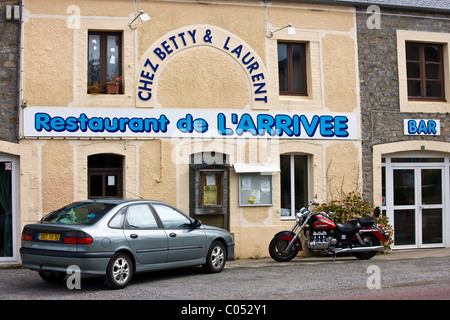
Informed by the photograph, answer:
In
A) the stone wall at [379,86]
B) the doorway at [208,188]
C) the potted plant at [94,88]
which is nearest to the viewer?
the potted plant at [94,88]

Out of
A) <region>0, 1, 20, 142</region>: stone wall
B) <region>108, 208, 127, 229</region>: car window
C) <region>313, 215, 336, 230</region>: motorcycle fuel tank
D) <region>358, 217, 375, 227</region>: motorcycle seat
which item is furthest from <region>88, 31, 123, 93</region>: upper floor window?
<region>358, 217, 375, 227</region>: motorcycle seat

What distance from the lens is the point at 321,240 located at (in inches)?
516

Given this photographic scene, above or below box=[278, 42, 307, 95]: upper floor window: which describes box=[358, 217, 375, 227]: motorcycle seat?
below

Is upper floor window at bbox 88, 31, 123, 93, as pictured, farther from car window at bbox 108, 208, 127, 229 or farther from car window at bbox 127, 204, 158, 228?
car window at bbox 108, 208, 127, 229

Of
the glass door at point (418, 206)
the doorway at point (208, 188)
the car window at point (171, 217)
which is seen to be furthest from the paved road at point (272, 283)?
the glass door at point (418, 206)

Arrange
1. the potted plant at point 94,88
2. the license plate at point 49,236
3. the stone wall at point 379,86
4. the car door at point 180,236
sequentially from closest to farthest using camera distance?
the license plate at point 49,236 < the car door at point 180,236 < the potted plant at point 94,88 < the stone wall at point 379,86

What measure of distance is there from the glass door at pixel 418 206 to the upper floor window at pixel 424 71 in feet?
6.73

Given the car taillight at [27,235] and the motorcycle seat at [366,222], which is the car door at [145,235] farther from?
the motorcycle seat at [366,222]

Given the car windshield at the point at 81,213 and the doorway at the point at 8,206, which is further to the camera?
the doorway at the point at 8,206

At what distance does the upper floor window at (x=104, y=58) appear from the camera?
13.9 metres

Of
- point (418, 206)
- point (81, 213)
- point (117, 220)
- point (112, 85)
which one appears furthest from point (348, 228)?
point (112, 85)

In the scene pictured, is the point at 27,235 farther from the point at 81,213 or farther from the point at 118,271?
the point at 118,271

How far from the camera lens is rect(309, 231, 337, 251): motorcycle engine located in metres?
13.0

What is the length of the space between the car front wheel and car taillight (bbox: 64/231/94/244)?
2885mm
